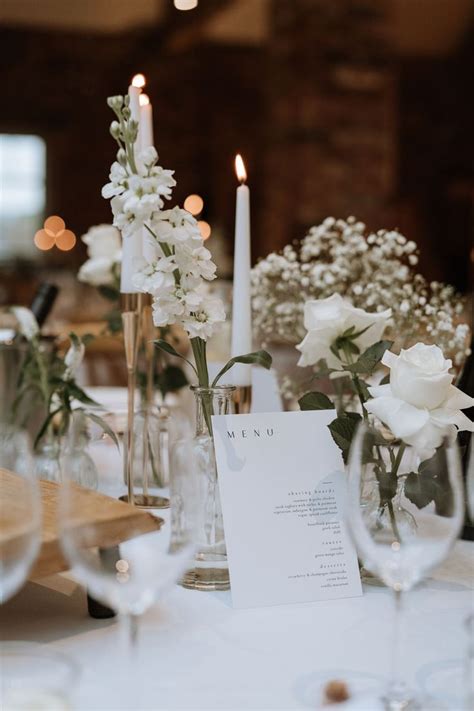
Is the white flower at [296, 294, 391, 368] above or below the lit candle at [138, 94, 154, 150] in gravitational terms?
below

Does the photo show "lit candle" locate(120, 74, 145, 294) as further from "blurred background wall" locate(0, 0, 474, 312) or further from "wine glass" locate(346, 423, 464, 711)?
"blurred background wall" locate(0, 0, 474, 312)

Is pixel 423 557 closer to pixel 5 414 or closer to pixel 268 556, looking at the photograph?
pixel 268 556

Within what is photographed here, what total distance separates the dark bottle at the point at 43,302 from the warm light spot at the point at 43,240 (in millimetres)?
4699

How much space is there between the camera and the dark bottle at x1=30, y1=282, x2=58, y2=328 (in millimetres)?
1597

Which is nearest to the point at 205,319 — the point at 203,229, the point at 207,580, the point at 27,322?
the point at 207,580

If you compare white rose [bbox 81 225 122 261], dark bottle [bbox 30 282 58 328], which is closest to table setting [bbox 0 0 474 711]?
dark bottle [bbox 30 282 58 328]

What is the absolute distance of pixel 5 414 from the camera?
4.92ft

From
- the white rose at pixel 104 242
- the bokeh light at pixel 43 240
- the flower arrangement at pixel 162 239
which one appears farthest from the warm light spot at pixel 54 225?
the flower arrangement at pixel 162 239

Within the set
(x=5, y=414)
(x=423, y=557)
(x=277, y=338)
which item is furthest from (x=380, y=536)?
(x=5, y=414)

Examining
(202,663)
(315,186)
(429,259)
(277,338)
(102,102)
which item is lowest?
(202,663)

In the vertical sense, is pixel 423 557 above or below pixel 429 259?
below

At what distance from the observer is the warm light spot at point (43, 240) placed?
620 centimetres

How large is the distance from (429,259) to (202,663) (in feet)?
16.5

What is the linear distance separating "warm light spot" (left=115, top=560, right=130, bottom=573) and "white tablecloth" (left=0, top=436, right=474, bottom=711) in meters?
0.07
